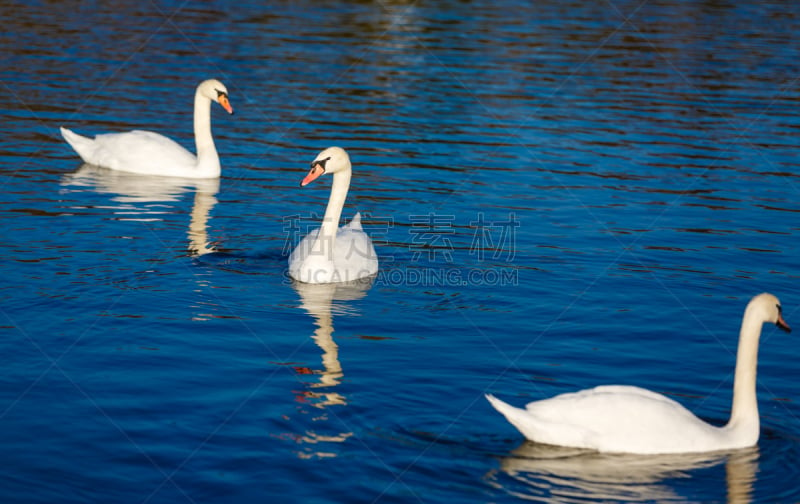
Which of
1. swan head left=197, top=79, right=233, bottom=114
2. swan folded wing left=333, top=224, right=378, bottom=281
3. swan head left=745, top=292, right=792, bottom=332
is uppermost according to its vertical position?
swan head left=197, top=79, right=233, bottom=114

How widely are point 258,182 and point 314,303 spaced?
20.4 feet

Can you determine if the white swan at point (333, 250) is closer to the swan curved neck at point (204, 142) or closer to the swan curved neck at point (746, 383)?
the swan curved neck at point (204, 142)

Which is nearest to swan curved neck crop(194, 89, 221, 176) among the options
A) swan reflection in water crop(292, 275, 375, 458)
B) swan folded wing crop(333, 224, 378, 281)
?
swan folded wing crop(333, 224, 378, 281)

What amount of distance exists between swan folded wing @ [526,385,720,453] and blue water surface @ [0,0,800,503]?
6.3 inches

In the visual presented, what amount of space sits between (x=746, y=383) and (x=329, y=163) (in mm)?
6471

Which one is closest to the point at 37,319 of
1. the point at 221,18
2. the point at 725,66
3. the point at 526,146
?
the point at 526,146

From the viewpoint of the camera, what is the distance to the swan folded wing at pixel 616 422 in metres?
8.11

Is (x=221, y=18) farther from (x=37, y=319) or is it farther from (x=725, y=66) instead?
(x=37, y=319)

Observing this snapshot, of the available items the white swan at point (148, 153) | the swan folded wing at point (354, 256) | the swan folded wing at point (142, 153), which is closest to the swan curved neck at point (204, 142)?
the white swan at point (148, 153)

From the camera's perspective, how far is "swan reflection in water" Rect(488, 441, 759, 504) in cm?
767

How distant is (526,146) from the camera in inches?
820

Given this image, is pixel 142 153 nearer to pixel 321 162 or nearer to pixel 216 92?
pixel 216 92

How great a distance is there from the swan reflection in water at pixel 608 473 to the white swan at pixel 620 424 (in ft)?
0.25

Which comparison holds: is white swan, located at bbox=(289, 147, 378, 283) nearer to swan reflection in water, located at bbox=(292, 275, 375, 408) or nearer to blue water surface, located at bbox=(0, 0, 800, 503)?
swan reflection in water, located at bbox=(292, 275, 375, 408)
